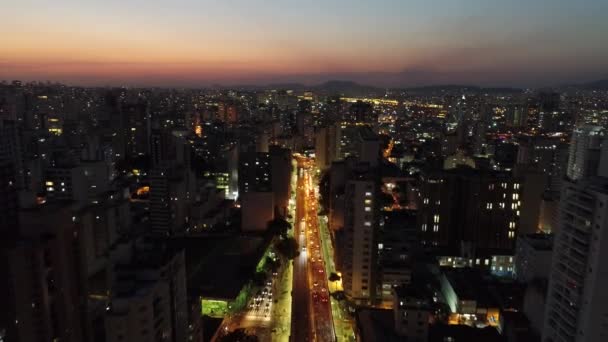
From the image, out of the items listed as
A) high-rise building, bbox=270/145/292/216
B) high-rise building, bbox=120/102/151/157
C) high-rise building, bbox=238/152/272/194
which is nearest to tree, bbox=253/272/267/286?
high-rise building, bbox=270/145/292/216

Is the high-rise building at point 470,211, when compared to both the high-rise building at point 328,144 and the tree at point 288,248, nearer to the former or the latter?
the tree at point 288,248

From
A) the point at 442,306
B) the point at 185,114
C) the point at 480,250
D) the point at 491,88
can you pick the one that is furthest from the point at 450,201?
the point at 491,88

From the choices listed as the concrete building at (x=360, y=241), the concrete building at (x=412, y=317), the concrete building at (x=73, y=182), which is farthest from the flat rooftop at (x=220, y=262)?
the concrete building at (x=412, y=317)

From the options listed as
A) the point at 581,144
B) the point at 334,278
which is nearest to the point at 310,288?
the point at 334,278

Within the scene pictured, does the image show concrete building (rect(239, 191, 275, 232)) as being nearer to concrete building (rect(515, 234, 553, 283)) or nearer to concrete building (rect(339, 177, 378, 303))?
concrete building (rect(339, 177, 378, 303))

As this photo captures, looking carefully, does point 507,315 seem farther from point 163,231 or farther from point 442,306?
point 163,231
